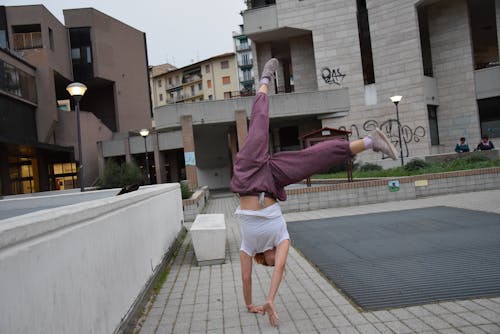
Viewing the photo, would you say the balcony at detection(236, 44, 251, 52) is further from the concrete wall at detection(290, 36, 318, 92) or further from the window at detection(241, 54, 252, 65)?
the concrete wall at detection(290, 36, 318, 92)

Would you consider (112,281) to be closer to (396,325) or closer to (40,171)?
(396,325)

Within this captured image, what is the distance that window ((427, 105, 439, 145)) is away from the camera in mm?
23953

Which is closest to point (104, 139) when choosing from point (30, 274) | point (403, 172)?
point (403, 172)

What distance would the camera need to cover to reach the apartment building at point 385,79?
75.6ft

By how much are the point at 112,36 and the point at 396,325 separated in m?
40.5

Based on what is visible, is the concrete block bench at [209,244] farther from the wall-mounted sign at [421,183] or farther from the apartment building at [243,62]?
the apartment building at [243,62]

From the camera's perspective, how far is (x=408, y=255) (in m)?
5.76

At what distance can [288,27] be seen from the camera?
26078 millimetres

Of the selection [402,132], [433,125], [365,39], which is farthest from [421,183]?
[365,39]

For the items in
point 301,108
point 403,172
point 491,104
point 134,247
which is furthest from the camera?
point 301,108

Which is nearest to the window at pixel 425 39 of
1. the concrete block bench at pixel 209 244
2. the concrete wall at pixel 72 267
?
the concrete block bench at pixel 209 244

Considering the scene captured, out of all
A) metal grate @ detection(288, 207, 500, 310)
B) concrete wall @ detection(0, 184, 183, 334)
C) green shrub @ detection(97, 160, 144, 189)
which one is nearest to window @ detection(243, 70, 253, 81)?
green shrub @ detection(97, 160, 144, 189)

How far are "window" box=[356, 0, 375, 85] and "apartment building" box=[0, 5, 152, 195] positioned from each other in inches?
875

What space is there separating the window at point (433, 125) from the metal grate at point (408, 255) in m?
16.1
